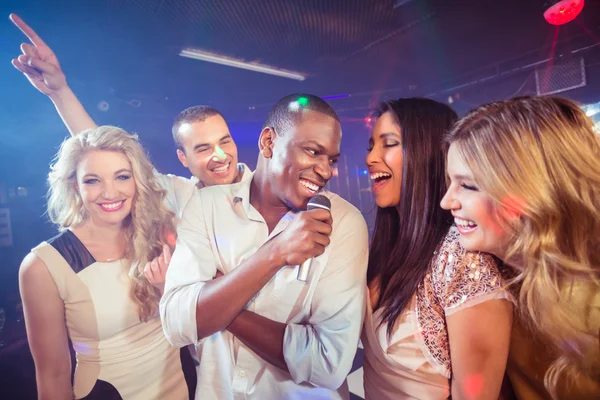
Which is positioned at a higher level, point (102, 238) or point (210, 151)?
point (210, 151)

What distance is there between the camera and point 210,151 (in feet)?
8.19

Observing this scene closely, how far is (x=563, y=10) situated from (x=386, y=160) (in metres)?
3.47

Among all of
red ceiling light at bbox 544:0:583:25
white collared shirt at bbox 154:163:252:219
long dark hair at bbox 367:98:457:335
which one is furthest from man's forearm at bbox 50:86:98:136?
red ceiling light at bbox 544:0:583:25

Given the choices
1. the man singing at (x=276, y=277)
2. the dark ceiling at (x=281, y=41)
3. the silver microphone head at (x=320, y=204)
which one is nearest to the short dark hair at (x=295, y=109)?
the man singing at (x=276, y=277)

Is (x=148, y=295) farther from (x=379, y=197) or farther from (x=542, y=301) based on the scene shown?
(x=542, y=301)

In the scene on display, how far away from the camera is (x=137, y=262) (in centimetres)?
167

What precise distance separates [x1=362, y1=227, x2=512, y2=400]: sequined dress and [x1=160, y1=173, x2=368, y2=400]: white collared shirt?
163 millimetres

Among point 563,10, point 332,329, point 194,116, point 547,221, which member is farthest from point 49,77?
point 563,10

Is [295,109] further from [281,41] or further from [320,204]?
[281,41]

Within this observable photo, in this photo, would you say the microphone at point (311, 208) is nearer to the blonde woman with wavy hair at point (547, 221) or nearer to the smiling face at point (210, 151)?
the blonde woman with wavy hair at point (547, 221)

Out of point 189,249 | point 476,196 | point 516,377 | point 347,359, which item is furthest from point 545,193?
point 189,249

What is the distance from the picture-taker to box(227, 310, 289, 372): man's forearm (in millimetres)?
1161

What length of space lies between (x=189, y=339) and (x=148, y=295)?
63 cm

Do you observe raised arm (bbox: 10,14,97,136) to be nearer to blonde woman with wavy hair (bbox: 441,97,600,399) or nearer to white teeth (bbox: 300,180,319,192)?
white teeth (bbox: 300,180,319,192)
